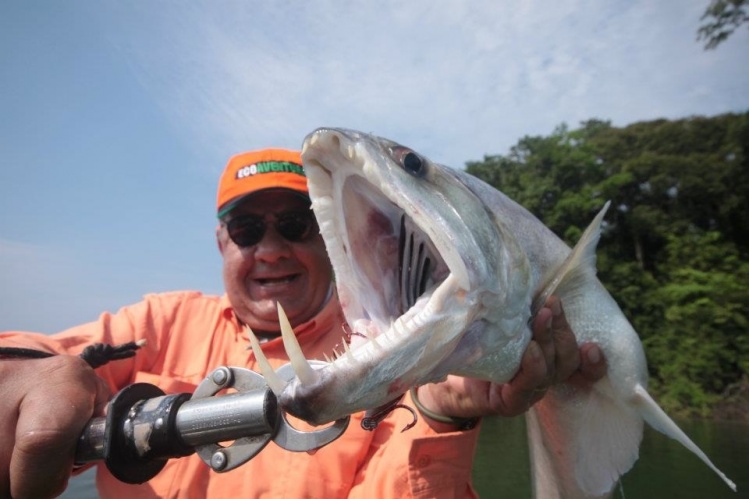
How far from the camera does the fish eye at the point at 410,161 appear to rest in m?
1.58

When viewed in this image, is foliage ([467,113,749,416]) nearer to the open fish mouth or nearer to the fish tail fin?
the fish tail fin

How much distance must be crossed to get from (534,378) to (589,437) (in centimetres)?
78

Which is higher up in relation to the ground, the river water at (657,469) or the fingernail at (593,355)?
the fingernail at (593,355)

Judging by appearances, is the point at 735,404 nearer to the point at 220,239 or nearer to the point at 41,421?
the point at 220,239

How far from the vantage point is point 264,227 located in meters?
3.22

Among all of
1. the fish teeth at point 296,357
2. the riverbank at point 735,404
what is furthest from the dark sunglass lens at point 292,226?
the riverbank at point 735,404

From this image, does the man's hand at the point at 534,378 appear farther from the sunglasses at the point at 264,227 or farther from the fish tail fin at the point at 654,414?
the sunglasses at the point at 264,227

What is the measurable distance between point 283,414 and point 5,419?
2.57 feet

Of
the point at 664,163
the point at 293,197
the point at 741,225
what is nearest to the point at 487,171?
the point at 664,163

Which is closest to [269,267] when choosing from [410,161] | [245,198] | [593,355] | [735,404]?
[245,198]

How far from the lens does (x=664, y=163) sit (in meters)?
28.6

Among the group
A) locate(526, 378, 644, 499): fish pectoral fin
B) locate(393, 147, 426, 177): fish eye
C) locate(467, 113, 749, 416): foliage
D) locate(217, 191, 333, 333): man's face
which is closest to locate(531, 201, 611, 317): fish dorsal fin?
locate(526, 378, 644, 499): fish pectoral fin

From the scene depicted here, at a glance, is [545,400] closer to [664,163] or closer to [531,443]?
[531,443]

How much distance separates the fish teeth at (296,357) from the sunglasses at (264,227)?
2098 millimetres
